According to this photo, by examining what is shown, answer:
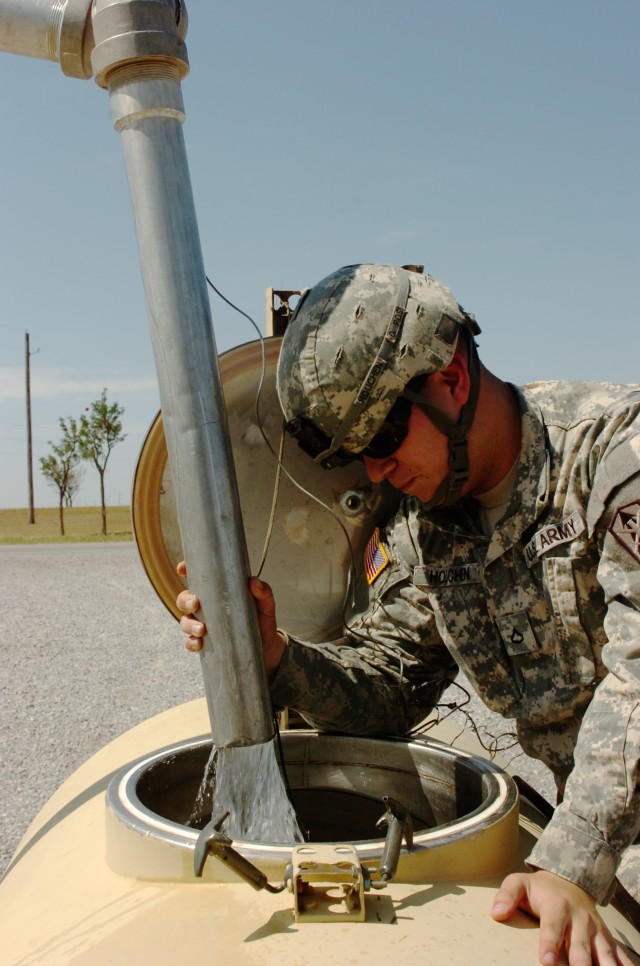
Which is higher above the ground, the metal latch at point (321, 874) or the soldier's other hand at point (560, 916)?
the metal latch at point (321, 874)

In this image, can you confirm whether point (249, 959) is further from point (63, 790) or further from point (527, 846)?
point (63, 790)

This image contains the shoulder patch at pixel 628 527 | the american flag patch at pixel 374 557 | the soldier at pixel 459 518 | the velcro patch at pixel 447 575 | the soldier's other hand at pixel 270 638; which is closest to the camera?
the shoulder patch at pixel 628 527

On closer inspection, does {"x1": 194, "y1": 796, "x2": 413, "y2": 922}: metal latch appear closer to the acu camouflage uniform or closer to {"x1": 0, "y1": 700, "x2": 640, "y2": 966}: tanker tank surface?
{"x1": 0, "y1": 700, "x2": 640, "y2": 966}: tanker tank surface

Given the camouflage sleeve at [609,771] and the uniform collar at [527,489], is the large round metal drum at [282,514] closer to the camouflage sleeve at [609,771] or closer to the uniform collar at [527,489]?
the uniform collar at [527,489]

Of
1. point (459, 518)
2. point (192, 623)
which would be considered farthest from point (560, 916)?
point (459, 518)

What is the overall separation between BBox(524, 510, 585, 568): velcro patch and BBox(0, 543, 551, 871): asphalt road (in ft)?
6.15

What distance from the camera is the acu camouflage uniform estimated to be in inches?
77.0

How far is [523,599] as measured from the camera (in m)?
2.25

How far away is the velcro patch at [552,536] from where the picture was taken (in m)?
2.09

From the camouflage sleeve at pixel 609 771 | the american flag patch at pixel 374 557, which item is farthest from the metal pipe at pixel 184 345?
the american flag patch at pixel 374 557

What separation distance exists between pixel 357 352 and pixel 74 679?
6016 millimetres

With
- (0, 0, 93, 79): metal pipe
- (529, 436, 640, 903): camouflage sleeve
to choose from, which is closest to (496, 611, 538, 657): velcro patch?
(529, 436, 640, 903): camouflage sleeve

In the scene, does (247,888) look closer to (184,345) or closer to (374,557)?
(184,345)

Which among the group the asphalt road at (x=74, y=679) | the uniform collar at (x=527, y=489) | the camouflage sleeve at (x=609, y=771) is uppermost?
the uniform collar at (x=527, y=489)
